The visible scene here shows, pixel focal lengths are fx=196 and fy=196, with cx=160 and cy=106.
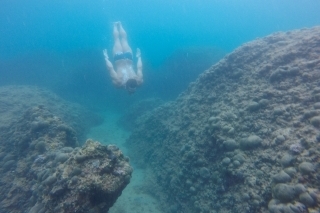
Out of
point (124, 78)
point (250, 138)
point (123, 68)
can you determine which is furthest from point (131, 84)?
point (250, 138)

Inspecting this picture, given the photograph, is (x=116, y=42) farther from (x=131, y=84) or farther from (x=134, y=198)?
(x=134, y=198)

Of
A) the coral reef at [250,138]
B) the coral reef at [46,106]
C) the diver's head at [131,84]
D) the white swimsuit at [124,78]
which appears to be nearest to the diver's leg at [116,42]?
the white swimsuit at [124,78]

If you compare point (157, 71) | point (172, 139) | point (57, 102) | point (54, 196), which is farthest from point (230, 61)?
point (157, 71)

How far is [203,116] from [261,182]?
4.56 meters

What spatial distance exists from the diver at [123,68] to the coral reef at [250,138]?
3.33m

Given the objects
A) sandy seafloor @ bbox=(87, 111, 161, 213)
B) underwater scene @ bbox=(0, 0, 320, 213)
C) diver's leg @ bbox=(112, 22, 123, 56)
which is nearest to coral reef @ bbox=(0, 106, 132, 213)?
underwater scene @ bbox=(0, 0, 320, 213)

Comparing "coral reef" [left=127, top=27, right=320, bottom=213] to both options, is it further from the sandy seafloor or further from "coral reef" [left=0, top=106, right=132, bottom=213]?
"coral reef" [left=0, top=106, right=132, bottom=213]

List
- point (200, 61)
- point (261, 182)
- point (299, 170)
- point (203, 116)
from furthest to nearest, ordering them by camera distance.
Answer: point (200, 61), point (203, 116), point (261, 182), point (299, 170)

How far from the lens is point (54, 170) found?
554 centimetres

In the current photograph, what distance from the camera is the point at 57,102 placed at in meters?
20.1

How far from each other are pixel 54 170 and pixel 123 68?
31.2 feet

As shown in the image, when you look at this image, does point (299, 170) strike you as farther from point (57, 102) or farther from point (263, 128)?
point (57, 102)

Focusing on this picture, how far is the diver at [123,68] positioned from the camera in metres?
11.8

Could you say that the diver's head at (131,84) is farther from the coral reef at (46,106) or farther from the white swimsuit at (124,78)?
the coral reef at (46,106)
